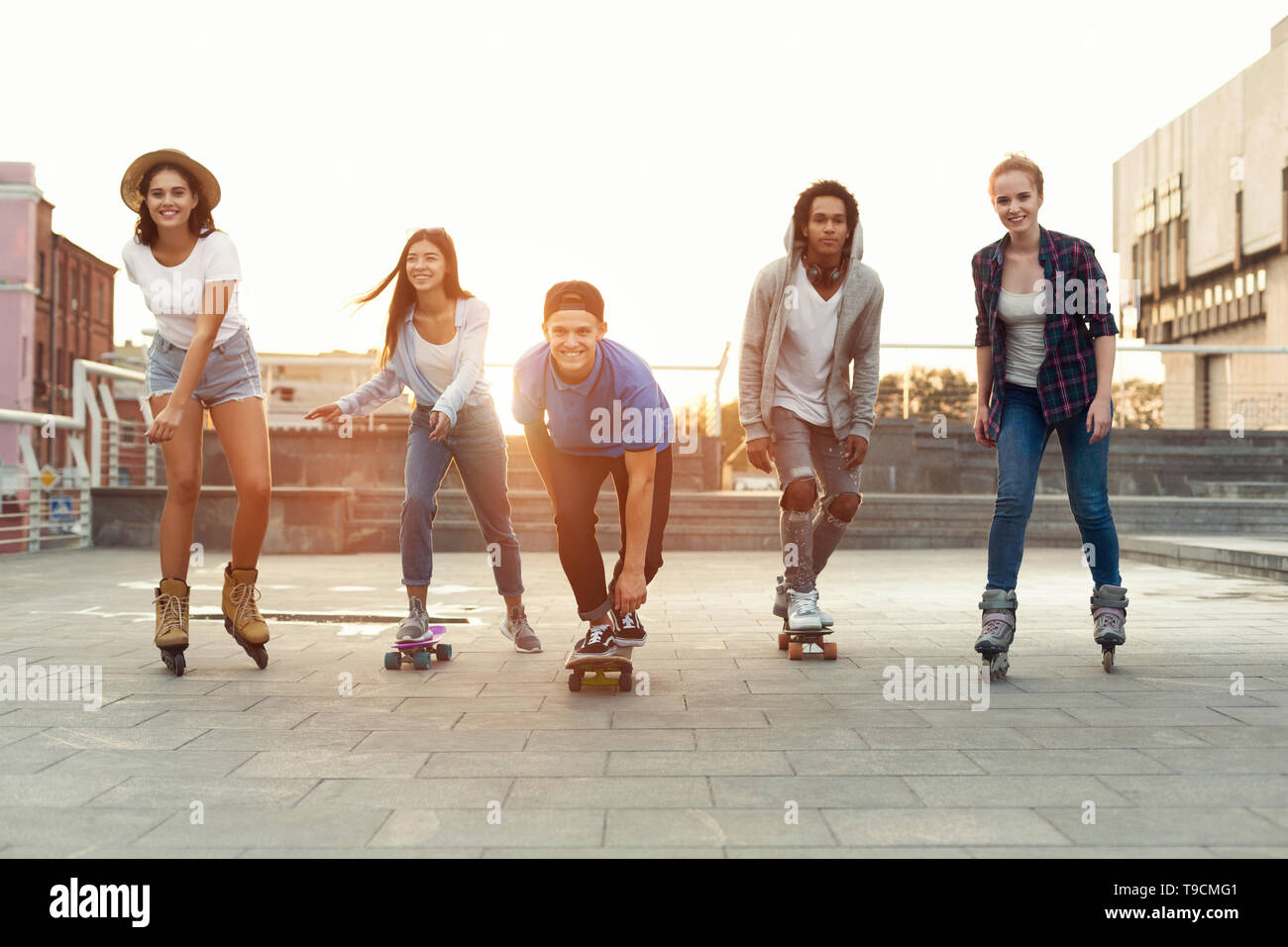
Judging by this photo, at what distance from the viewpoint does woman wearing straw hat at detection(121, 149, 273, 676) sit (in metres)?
4.08

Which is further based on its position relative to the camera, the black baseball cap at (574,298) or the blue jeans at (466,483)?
the blue jeans at (466,483)

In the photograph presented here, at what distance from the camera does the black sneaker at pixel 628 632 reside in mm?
3842

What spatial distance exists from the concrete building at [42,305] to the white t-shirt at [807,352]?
31.1 metres

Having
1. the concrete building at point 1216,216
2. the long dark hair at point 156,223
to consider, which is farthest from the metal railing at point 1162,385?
the concrete building at point 1216,216

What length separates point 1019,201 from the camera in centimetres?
412

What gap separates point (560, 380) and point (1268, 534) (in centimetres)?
1003

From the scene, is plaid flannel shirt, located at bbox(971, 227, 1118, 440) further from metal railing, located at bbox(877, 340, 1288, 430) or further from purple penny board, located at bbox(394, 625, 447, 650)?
metal railing, located at bbox(877, 340, 1288, 430)

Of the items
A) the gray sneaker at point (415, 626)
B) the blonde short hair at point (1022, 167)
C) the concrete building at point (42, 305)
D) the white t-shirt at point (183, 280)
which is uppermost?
the concrete building at point (42, 305)

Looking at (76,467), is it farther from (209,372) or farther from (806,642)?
(806,642)

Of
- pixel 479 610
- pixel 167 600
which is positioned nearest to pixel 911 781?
pixel 167 600

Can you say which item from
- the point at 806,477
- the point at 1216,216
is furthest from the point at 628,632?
the point at 1216,216

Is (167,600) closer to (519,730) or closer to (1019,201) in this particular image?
(519,730)

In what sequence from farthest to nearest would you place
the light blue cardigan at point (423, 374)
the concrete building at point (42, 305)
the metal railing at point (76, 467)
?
the concrete building at point (42, 305) < the metal railing at point (76, 467) < the light blue cardigan at point (423, 374)

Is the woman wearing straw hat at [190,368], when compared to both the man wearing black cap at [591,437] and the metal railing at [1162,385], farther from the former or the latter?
the metal railing at [1162,385]
